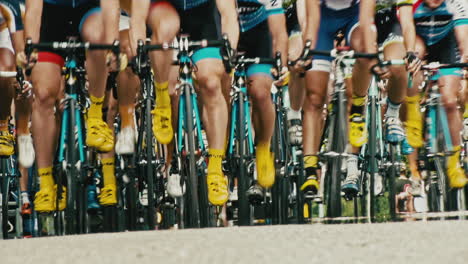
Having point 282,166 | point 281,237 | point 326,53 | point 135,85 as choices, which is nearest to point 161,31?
point 135,85

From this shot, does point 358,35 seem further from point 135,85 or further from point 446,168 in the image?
point 135,85

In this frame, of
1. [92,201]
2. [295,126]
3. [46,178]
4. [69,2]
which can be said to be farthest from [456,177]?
[69,2]

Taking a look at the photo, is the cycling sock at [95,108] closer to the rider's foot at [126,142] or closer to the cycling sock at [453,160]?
the rider's foot at [126,142]

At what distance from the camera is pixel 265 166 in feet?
30.6

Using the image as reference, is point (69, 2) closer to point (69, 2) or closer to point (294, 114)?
point (69, 2)

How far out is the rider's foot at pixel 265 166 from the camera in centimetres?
921

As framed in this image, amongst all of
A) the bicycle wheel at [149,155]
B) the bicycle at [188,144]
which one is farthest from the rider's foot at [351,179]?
the bicycle wheel at [149,155]

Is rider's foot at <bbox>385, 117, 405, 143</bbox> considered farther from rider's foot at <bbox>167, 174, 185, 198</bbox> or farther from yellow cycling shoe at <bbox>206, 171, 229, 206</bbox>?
rider's foot at <bbox>167, 174, 185, 198</bbox>

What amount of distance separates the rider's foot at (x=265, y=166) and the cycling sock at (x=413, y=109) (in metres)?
1.47

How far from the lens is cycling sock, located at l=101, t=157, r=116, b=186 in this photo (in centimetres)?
873

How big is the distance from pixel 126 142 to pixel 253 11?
6.37 ft

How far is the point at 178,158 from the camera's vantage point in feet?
26.6

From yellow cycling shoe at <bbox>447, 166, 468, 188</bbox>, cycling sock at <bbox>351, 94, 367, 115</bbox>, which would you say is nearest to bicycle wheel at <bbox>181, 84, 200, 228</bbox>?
cycling sock at <bbox>351, 94, 367, 115</bbox>

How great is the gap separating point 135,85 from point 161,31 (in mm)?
789
